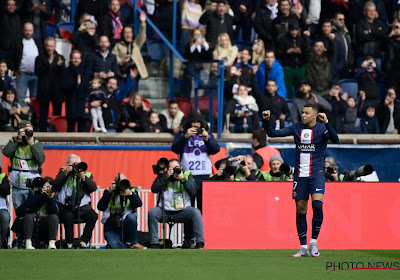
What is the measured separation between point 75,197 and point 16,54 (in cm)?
515

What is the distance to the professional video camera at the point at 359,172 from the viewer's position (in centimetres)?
1391

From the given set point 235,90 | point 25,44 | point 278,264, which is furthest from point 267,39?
point 278,264

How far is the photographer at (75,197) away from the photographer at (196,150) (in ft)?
5.20

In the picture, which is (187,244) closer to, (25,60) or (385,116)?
(25,60)

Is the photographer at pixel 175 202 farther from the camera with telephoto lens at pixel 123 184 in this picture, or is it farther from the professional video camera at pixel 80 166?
the professional video camera at pixel 80 166

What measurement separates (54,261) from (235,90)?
8.63m

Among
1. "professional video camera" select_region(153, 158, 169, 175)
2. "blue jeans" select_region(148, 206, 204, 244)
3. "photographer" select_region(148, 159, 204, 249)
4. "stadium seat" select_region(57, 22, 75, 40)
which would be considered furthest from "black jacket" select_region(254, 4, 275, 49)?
"blue jeans" select_region(148, 206, 204, 244)

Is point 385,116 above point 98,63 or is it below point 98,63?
below

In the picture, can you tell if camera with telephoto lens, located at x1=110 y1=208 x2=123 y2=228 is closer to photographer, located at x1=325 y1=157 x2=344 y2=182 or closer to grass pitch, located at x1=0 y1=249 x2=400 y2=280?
grass pitch, located at x1=0 y1=249 x2=400 y2=280

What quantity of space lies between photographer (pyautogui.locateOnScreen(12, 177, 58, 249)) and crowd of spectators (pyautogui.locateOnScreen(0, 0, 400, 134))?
3693mm

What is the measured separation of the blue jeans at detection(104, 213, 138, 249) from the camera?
1479cm

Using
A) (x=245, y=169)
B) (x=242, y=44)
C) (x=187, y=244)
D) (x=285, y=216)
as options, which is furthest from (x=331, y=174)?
(x=242, y=44)

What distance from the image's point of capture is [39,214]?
14.8 meters

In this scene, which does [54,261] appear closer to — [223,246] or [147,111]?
[223,246]
